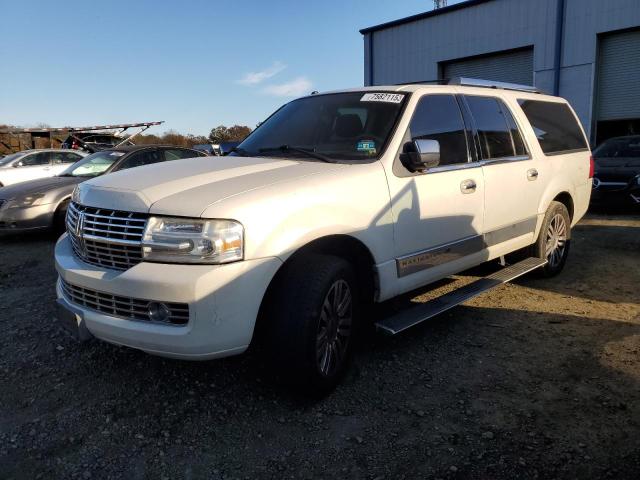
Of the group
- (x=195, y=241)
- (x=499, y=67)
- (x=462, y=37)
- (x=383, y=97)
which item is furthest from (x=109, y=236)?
(x=462, y=37)

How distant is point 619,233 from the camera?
7785 mm

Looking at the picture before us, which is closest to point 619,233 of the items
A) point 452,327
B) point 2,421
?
point 452,327

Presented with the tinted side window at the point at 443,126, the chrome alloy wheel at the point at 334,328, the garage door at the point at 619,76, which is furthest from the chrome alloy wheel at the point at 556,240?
the garage door at the point at 619,76

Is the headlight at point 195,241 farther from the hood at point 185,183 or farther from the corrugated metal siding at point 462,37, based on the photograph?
the corrugated metal siding at point 462,37

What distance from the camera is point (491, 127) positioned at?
14.5 ft

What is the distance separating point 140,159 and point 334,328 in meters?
6.54

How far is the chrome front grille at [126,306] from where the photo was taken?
257 cm

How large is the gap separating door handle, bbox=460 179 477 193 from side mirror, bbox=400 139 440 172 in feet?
1.61

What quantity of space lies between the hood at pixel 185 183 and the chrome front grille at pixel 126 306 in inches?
18.6

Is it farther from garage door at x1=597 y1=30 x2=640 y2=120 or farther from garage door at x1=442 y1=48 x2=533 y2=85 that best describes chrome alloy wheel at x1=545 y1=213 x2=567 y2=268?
garage door at x1=442 y1=48 x2=533 y2=85

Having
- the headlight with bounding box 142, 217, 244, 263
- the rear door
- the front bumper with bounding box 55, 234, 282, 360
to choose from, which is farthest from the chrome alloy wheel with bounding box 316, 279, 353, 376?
the rear door

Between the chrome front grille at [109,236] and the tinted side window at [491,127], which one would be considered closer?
the chrome front grille at [109,236]

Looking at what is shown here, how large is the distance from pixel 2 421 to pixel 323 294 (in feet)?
6.28

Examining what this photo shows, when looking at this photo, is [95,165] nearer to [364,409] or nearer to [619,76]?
[364,409]
